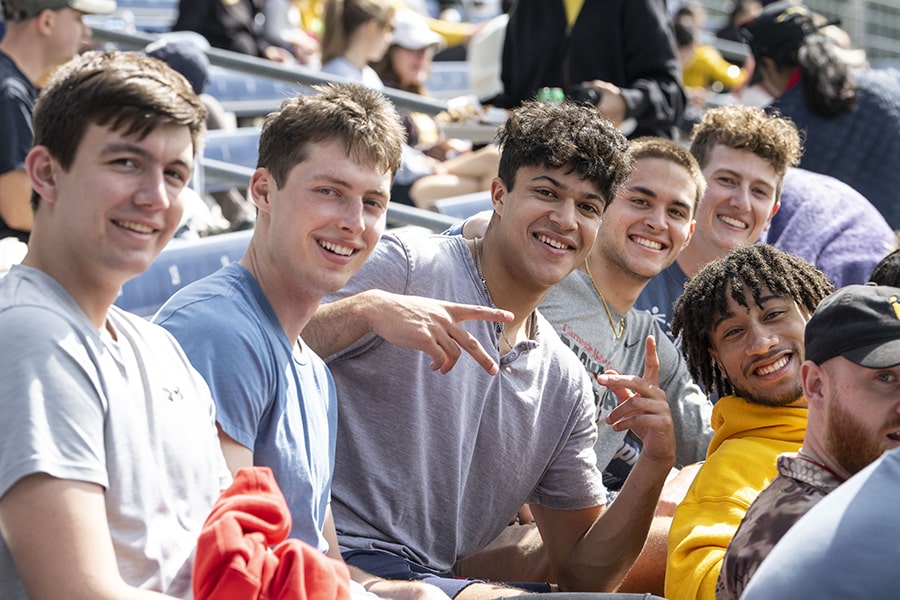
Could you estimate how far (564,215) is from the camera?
2.71 m

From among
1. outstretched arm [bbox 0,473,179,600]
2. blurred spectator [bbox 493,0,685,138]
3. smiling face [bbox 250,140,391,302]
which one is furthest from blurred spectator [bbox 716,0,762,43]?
outstretched arm [bbox 0,473,179,600]

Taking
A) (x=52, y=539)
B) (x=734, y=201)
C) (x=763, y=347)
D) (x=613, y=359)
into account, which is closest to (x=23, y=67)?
(x=613, y=359)

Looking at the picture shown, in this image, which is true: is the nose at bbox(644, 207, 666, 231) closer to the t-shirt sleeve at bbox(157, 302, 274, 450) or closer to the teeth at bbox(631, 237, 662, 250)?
the teeth at bbox(631, 237, 662, 250)

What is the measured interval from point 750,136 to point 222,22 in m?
4.48

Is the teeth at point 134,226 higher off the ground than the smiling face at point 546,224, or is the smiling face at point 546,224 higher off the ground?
the teeth at point 134,226

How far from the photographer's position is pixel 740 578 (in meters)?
1.94

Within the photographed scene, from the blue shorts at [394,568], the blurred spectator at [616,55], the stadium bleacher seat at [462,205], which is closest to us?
the blue shorts at [394,568]

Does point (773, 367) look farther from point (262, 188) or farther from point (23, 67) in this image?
point (23, 67)

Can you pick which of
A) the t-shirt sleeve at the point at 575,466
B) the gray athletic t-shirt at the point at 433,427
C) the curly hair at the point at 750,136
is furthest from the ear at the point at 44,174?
the curly hair at the point at 750,136

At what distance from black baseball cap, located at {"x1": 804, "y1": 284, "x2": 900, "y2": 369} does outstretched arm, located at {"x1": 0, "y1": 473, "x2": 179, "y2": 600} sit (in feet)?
3.85

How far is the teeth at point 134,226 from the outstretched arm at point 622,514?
1.08m

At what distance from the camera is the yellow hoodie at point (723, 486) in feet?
7.57

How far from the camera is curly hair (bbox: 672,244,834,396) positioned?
2.72 metres

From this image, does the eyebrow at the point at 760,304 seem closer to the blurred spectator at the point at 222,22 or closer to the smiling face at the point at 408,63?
the smiling face at the point at 408,63
